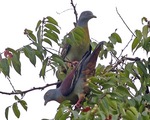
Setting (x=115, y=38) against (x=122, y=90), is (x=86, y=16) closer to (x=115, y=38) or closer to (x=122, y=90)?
(x=115, y=38)

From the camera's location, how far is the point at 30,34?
10.5 ft

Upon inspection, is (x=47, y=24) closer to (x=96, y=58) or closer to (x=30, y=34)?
(x=30, y=34)

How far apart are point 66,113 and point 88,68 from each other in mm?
814

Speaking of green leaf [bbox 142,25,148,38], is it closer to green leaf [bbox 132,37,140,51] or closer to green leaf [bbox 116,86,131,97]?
green leaf [bbox 132,37,140,51]

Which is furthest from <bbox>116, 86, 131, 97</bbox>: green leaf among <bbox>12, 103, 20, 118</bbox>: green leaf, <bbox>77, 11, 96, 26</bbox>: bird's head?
<bbox>77, 11, 96, 26</bbox>: bird's head

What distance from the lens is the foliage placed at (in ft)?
8.80

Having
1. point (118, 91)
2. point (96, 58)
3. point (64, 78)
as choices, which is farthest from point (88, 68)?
point (118, 91)

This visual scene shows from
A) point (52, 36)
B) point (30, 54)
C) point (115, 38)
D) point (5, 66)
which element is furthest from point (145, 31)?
point (5, 66)

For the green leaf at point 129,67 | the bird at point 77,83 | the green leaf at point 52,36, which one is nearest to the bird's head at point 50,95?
the bird at point 77,83

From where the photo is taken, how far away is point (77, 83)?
12.1 ft

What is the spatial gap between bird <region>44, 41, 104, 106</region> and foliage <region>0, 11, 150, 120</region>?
8 centimetres

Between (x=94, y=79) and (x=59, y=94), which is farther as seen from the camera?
(x=59, y=94)

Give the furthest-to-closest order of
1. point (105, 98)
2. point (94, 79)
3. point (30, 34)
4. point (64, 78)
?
1. point (64, 78)
2. point (30, 34)
3. point (94, 79)
4. point (105, 98)

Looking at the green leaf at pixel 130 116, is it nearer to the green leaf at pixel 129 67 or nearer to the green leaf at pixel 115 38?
the green leaf at pixel 129 67
